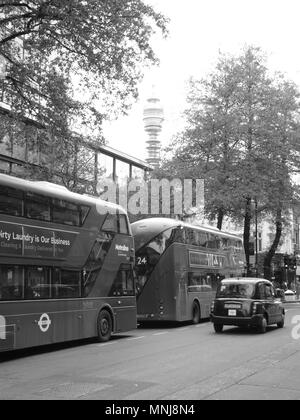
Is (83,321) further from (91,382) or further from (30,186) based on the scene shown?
(91,382)

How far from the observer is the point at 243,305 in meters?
18.0

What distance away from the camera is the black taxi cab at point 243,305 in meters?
17.9

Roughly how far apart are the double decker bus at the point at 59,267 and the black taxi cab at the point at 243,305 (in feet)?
9.65

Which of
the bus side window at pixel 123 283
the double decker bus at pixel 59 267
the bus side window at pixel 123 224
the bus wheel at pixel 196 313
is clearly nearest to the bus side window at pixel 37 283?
the double decker bus at pixel 59 267

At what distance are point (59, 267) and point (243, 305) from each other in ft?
21.4

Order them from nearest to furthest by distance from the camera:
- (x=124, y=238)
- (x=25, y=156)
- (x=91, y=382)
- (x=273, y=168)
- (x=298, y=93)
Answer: (x=91, y=382)
(x=124, y=238)
(x=25, y=156)
(x=273, y=168)
(x=298, y=93)

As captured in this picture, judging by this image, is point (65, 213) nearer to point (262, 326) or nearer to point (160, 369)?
point (160, 369)

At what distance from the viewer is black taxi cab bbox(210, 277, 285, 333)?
58.7 feet

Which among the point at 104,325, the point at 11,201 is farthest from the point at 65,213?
the point at 104,325

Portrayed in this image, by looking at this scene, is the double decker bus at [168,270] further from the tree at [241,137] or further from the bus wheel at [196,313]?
the tree at [241,137]

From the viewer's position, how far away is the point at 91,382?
933cm
